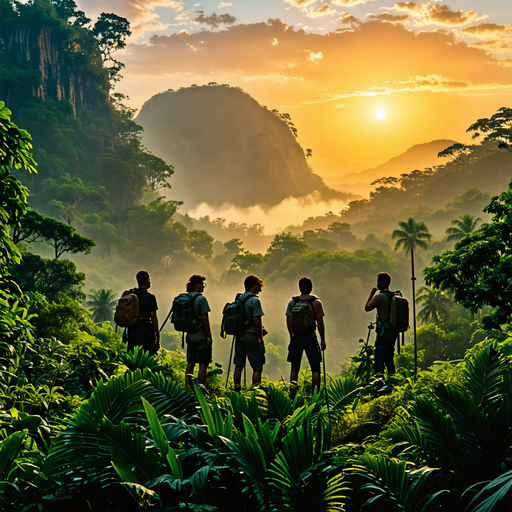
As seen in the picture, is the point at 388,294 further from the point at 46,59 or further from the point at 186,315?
the point at 46,59

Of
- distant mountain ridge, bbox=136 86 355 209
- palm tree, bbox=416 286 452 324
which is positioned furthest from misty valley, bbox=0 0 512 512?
distant mountain ridge, bbox=136 86 355 209

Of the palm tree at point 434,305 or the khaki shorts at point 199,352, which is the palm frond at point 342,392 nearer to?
the khaki shorts at point 199,352

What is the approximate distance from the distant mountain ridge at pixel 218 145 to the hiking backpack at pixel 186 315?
160628mm

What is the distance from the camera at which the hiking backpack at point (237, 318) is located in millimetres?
5512


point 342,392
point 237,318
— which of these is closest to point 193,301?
point 237,318

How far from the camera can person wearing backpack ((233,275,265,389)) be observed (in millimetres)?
5527

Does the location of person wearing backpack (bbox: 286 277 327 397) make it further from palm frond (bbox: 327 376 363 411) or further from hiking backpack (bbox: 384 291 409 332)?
hiking backpack (bbox: 384 291 409 332)

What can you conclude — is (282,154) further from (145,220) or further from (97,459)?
(97,459)

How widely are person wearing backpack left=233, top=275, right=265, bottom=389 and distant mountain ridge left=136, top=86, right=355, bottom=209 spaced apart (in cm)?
16068

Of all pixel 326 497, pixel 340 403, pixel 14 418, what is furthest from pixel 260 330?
pixel 326 497

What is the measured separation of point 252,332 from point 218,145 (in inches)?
6517

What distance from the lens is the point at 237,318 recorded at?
5.52 m

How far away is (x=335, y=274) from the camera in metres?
74.4

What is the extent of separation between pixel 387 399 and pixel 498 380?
1.35m
